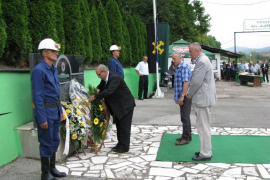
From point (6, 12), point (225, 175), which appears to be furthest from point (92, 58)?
point (225, 175)

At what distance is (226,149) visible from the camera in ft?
18.5

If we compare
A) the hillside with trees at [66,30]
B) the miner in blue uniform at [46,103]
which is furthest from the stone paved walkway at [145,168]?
the hillside with trees at [66,30]

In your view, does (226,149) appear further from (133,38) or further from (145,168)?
(133,38)

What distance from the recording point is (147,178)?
4246 mm

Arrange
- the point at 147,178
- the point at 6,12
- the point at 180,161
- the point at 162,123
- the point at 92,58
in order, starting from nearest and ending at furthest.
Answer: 1. the point at 147,178
2. the point at 180,161
3. the point at 6,12
4. the point at 162,123
5. the point at 92,58

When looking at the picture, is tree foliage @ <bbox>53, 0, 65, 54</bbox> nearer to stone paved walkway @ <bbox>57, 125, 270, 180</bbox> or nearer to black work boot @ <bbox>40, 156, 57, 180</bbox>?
stone paved walkway @ <bbox>57, 125, 270, 180</bbox>

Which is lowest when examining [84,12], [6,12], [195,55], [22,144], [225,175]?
[225,175]

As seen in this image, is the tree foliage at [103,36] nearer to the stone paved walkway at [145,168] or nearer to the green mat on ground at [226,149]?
the green mat on ground at [226,149]

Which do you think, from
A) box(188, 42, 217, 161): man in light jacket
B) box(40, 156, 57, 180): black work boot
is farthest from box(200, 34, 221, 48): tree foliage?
box(40, 156, 57, 180): black work boot

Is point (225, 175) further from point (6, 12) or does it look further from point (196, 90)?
point (6, 12)

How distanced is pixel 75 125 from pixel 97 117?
53cm

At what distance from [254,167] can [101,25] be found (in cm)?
746

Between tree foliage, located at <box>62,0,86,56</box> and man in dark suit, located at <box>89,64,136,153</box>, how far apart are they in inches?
108

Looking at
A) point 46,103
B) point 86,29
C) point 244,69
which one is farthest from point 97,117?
point 244,69
